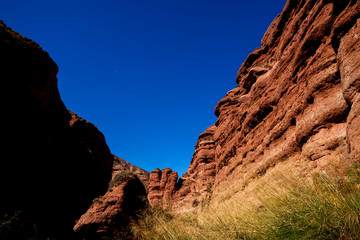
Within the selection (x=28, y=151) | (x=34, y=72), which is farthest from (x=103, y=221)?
(x=34, y=72)

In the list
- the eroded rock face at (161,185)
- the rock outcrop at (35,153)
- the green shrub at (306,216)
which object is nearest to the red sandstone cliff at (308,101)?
the green shrub at (306,216)

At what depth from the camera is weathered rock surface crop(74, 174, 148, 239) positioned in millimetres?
10047

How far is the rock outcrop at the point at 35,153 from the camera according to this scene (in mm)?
7926

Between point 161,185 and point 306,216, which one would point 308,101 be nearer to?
point 306,216

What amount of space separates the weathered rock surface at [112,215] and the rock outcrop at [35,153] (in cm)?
99

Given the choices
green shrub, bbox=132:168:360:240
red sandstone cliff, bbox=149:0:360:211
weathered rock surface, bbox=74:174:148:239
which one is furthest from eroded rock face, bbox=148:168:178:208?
green shrub, bbox=132:168:360:240

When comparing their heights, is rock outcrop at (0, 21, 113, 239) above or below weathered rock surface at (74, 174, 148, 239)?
above

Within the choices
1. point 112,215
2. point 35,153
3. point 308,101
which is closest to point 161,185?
point 112,215

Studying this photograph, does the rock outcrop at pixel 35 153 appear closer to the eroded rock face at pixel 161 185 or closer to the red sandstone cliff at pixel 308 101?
the red sandstone cliff at pixel 308 101

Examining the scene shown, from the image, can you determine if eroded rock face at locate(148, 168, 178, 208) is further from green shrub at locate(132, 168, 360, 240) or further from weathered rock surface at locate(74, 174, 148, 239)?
green shrub at locate(132, 168, 360, 240)

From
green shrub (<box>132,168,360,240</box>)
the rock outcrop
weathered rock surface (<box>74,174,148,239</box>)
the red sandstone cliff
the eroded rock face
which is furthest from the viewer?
the eroded rock face

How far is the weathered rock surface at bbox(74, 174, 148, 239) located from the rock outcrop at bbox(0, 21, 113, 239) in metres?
0.99

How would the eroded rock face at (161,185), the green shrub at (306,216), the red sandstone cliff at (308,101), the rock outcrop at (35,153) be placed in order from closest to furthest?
the green shrub at (306,216)
the red sandstone cliff at (308,101)
the rock outcrop at (35,153)
the eroded rock face at (161,185)

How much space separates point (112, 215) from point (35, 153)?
615 centimetres
